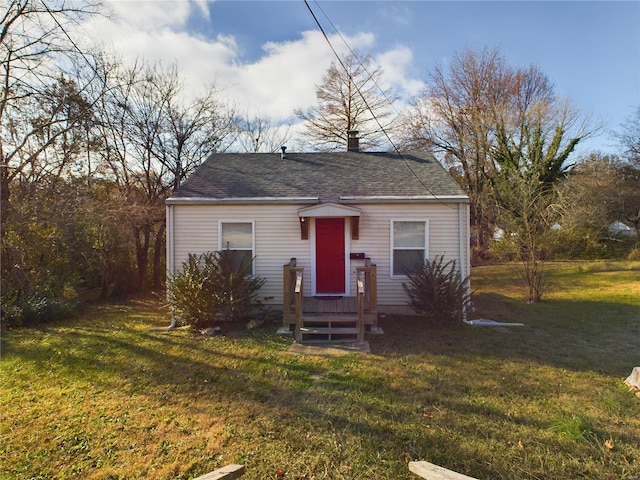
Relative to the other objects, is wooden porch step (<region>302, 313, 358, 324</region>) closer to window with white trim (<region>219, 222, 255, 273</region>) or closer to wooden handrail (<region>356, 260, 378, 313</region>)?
wooden handrail (<region>356, 260, 378, 313</region>)

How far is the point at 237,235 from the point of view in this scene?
335 inches

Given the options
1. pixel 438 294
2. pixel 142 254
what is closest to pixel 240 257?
pixel 438 294

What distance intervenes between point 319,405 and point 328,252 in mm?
4694

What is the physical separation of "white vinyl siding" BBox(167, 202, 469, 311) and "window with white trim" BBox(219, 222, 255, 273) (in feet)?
0.43

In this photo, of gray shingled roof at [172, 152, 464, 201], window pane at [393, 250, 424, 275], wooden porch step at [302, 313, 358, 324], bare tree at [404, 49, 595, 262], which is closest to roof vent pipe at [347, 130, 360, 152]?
gray shingled roof at [172, 152, 464, 201]

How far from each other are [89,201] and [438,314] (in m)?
10.2

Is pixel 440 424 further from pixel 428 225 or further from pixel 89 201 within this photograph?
pixel 89 201

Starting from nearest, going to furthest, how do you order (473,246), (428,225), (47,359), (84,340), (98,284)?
1. (47,359)
2. (84,340)
3. (428,225)
4. (98,284)
5. (473,246)

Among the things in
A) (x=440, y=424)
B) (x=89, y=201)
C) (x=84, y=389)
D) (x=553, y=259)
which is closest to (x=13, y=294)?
(x=89, y=201)

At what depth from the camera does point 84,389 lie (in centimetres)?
454

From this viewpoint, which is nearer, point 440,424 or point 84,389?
point 440,424

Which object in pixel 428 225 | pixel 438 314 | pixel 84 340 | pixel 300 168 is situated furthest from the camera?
pixel 300 168

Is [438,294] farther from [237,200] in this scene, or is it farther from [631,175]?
[631,175]

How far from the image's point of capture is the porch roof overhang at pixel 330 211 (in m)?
7.83
